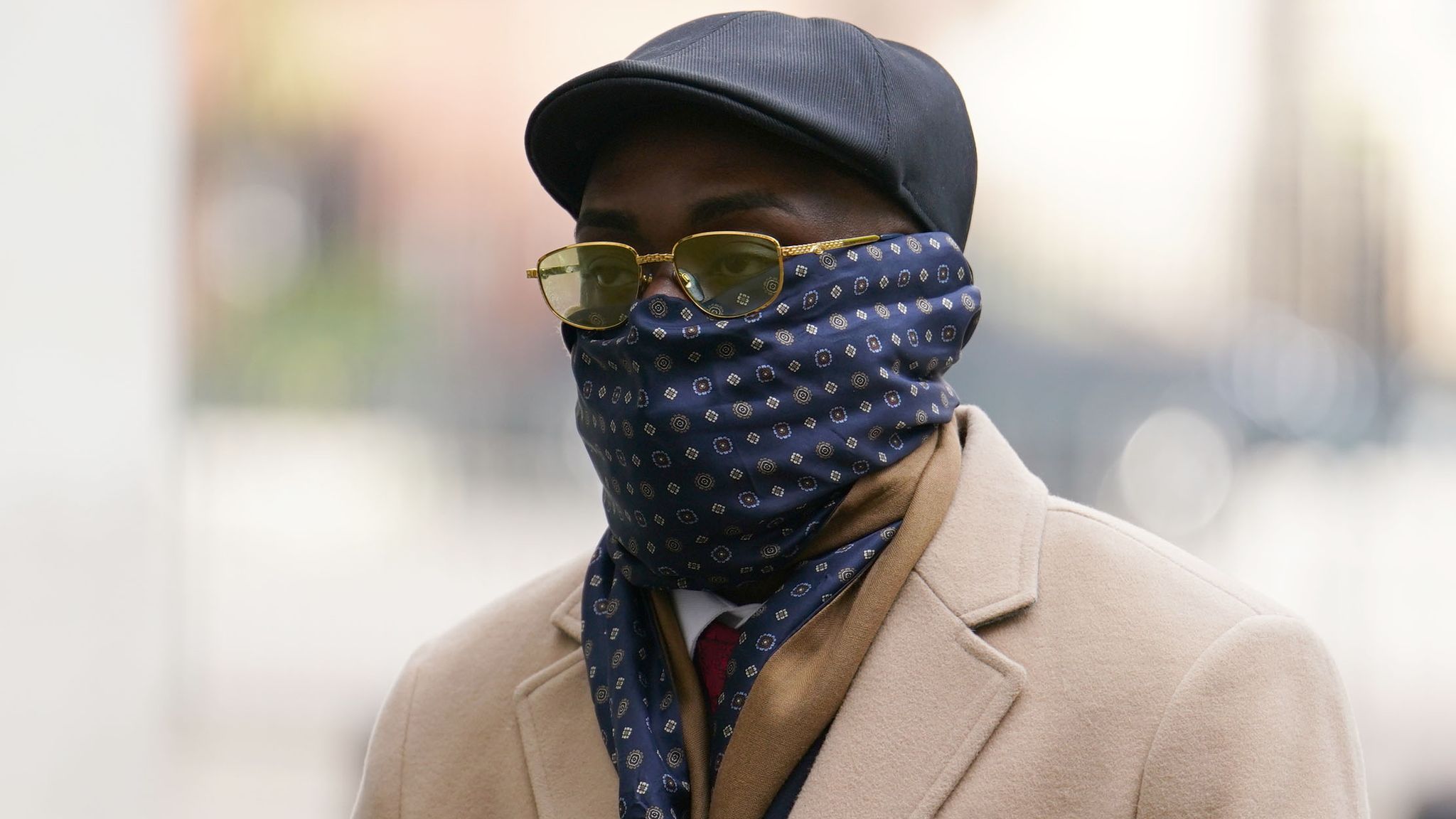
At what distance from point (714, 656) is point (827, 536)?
0.24m

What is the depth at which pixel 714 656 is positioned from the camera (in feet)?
6.67

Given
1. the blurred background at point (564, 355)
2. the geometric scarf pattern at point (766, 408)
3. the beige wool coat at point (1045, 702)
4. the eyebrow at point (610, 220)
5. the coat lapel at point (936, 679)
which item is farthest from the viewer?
the blurred background at point (564, 355)

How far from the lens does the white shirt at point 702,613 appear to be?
6.72ft

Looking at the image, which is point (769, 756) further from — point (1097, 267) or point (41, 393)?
point (1097, 267)

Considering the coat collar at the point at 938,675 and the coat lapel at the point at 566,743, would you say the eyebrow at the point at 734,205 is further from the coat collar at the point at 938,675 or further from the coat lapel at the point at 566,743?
the coat lapel at the point at 566,743

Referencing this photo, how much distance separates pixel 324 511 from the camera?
23.7 feet

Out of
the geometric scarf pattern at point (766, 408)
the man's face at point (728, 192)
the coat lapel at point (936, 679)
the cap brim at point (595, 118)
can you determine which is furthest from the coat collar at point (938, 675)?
the cap brim at point (595, 118)

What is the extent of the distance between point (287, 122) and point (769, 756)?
640 cm

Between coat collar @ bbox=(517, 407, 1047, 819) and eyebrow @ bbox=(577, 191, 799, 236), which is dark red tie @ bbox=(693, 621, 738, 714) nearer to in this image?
coat collar @ bbox=(517, 407, 1047, 819)

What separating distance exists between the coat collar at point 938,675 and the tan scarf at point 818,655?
0.09ft

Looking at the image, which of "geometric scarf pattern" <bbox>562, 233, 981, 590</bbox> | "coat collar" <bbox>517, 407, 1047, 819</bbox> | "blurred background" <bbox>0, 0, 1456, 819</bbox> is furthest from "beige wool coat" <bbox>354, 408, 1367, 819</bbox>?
"blurred background" <bbox>0, 0, 1456, 819</bbox>

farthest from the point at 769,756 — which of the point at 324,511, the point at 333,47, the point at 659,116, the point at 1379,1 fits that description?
the point at 1379,1

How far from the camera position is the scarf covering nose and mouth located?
1919 mm

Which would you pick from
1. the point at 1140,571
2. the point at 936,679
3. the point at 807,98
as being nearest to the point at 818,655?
the point at 936,679
